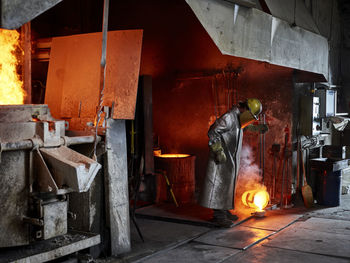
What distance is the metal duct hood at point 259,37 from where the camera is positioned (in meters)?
5.34

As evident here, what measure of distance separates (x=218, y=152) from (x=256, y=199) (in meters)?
1.52

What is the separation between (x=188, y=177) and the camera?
845 cm

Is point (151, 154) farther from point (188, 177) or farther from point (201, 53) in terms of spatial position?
point (201, 53)

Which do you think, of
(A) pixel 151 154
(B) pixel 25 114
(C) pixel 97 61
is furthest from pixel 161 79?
(B) pixel 25 114

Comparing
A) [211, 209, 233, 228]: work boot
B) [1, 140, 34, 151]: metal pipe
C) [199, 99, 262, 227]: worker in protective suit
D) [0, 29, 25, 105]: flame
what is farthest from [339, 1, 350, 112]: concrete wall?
[1, 140, 34, 151]: metal pipe

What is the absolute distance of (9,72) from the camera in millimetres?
4703

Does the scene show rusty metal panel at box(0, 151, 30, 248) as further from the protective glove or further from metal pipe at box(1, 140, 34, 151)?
the protective glove

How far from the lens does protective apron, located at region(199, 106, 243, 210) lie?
6898 millimetres

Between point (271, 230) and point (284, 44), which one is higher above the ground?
point (284, 44)

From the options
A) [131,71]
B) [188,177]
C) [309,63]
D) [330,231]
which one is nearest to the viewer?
[131,71]

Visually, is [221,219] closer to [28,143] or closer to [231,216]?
[231,216]

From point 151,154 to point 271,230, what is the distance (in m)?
2.62

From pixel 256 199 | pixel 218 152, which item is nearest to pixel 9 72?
pixel 218 152

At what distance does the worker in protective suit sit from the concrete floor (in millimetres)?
396
